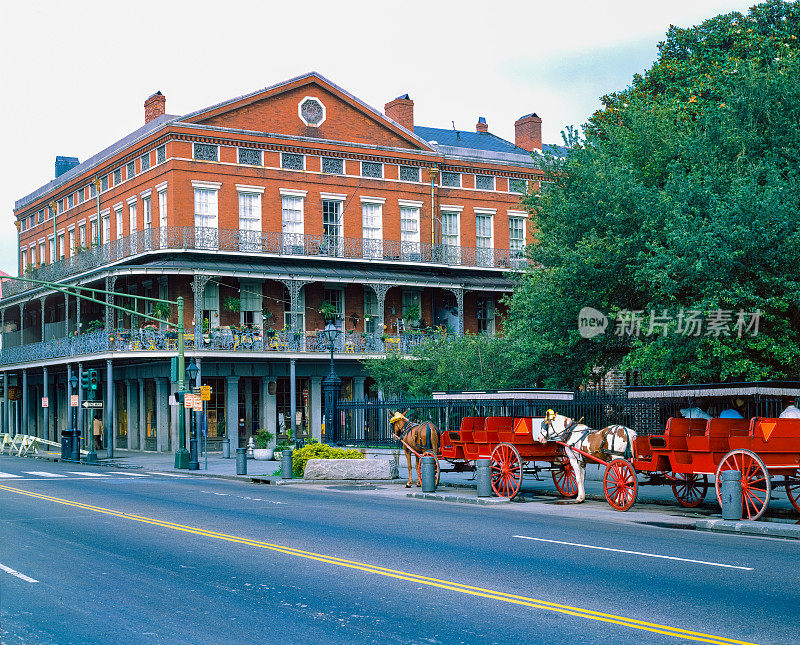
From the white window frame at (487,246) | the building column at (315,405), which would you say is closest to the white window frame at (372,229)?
the white window frame at (487,246)

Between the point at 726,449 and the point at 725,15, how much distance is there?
26860mm

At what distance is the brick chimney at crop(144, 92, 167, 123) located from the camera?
48.6 m

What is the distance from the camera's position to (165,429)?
1812 inches

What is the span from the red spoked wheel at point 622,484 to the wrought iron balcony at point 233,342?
25.4 meters

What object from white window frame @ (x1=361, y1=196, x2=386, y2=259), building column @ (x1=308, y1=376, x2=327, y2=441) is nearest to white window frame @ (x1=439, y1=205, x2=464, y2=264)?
white window frame @ (x1=361, y1=196, x2=386, y2=259)

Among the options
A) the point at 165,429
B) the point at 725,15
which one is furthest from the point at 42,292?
the point at 725,15

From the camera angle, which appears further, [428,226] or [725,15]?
[428,226]

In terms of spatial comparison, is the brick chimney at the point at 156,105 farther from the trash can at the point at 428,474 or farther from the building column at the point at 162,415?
the trash can at the point at 428,474

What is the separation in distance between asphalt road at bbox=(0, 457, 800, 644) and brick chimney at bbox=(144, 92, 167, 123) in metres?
33.8

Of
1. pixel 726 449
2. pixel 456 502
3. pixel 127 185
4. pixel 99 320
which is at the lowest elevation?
pixel 456 502

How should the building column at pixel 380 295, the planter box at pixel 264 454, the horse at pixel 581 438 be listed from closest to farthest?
the horse at pixel 581 438
the planter box at pixel 264 454
the building column at pixel 380 295

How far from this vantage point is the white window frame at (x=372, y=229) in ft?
159

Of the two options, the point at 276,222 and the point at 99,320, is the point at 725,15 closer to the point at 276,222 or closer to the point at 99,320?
the point at 276,222

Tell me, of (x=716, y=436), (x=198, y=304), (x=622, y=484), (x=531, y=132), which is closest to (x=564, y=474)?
Answer: (x=622, y=484)
